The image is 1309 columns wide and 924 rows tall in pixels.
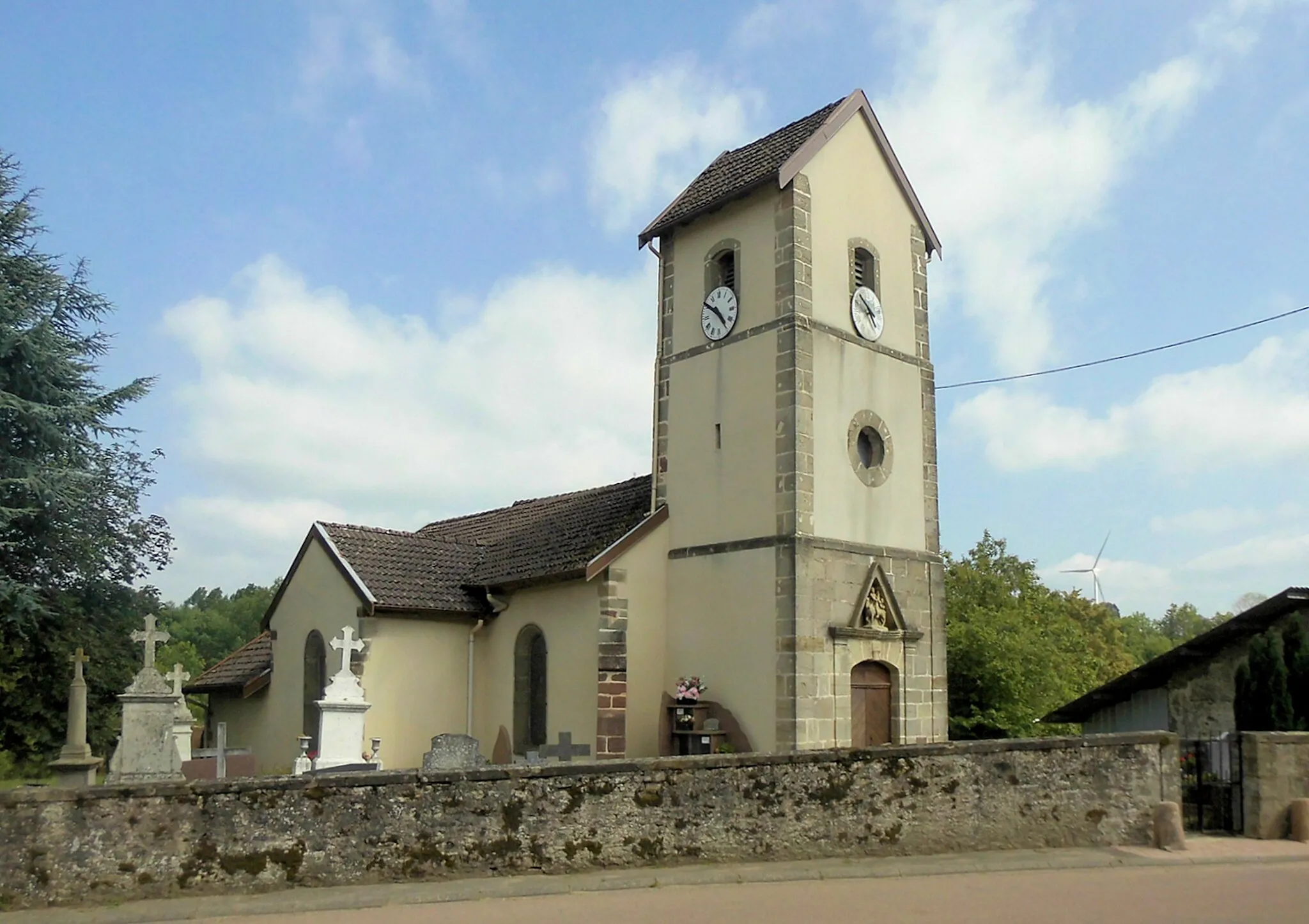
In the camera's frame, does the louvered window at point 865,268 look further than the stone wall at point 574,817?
Yes

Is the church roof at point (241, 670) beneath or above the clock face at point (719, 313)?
beneath

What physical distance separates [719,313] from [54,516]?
1510 centimetres

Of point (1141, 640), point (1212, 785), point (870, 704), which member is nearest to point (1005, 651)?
point (870, 704)

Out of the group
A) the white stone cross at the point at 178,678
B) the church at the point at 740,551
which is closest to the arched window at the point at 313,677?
the church at the point at 740,551

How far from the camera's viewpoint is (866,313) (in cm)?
2075

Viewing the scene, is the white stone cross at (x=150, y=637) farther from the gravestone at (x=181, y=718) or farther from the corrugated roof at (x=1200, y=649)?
the corrugated roof at (x=1200, y=649)

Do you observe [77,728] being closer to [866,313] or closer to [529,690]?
[529,690]

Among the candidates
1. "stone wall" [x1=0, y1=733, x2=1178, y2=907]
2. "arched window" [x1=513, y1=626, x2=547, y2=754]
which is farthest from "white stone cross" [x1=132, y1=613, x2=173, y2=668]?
"stone wall" [x1=0, y1=733, x2=1178, y2=907]

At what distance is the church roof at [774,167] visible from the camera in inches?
794

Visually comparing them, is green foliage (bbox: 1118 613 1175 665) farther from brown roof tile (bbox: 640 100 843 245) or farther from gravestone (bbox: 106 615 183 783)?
gravestone (bbox: 106 615 183 783)

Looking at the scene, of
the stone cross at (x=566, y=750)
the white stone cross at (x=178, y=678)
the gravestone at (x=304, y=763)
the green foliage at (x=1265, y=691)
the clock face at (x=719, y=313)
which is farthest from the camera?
the white stone cross at (x=178, y=678)

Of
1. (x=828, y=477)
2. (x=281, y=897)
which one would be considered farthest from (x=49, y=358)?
(x=281, y=897)

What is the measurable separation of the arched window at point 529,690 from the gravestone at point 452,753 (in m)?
5.53

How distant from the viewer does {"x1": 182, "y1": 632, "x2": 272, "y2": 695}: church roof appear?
1006 inches
